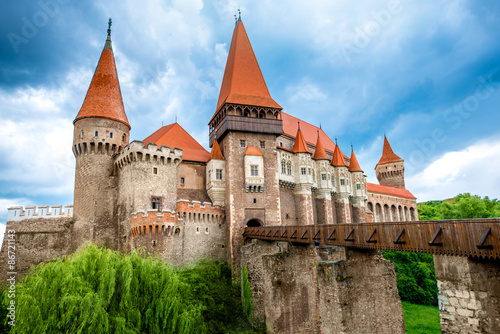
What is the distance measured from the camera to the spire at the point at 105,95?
1125 inches

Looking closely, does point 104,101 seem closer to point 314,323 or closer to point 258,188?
point 258,188

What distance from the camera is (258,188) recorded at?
96.3ft

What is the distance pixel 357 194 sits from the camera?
40.3 meters

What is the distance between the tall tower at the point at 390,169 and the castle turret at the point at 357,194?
24.0 metres

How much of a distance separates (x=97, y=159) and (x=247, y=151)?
41.2 feet

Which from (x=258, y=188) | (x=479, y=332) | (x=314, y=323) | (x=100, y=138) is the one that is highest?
(x=100, y=138)

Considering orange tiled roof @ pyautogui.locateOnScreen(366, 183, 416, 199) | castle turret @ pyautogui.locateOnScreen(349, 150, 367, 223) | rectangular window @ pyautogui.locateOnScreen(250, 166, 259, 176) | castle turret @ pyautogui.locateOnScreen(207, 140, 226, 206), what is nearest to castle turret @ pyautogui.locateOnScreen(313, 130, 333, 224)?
castle turret @ pyautogui.locateOnScreen(349, 150, 367, 223)

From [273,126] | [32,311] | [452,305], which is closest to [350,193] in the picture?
[273,126]

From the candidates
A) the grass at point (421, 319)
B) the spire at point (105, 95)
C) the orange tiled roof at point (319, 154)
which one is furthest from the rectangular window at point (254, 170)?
the grass at point (421, 319)

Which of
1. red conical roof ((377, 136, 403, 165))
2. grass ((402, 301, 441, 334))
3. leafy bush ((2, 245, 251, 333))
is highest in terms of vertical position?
red conical roof ((377, 136, 403, 165))

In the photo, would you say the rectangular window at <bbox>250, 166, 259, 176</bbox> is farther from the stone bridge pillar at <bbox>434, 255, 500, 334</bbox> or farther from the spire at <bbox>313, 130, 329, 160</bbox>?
the stone bridge pillar at <bbox>434, 255, 500, 334</bbox>

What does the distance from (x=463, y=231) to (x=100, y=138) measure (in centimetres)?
2669

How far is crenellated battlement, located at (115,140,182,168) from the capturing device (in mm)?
26609

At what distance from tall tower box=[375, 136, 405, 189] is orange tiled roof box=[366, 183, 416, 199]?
3492mm
